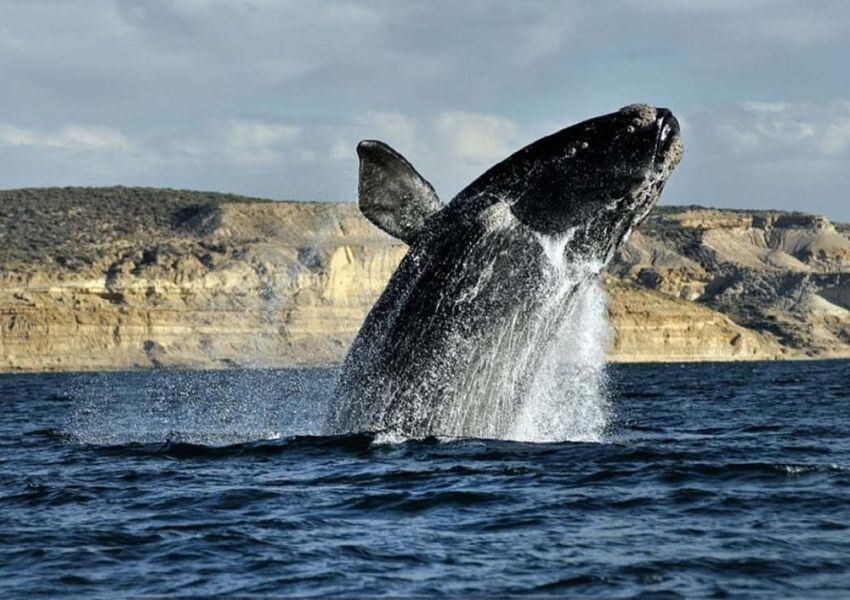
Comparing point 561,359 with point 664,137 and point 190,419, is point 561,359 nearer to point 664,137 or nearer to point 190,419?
point 664,137

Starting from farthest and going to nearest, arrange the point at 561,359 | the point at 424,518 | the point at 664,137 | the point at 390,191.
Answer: the point at 561,359 → the point at 390,191 → the point at 664,137 → the point at 424,518

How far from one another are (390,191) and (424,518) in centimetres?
303

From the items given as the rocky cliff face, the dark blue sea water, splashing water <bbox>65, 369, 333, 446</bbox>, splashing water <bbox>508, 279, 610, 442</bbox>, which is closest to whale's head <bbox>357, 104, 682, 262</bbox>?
splashing water <bbox>508, 279, 610, 442</bbox>

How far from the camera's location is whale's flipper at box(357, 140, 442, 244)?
12.4 m

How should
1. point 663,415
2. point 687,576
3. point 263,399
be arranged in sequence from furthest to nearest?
1. point 263,399
2. point 663,415
3. point 687,576

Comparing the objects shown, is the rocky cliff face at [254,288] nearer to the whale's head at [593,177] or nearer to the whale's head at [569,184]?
the whale's head at [569,184]

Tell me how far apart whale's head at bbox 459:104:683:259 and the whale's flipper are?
0.48 m

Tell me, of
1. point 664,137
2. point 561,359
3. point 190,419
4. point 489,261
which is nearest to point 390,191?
point 489,261

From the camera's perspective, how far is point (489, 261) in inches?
503

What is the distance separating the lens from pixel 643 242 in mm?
142125

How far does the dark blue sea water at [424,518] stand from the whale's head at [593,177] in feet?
7.47

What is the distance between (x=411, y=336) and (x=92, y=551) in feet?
13.3

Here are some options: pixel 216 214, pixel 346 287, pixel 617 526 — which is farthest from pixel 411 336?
pixel 216 214

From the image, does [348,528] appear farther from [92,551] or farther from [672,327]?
[672,327]
